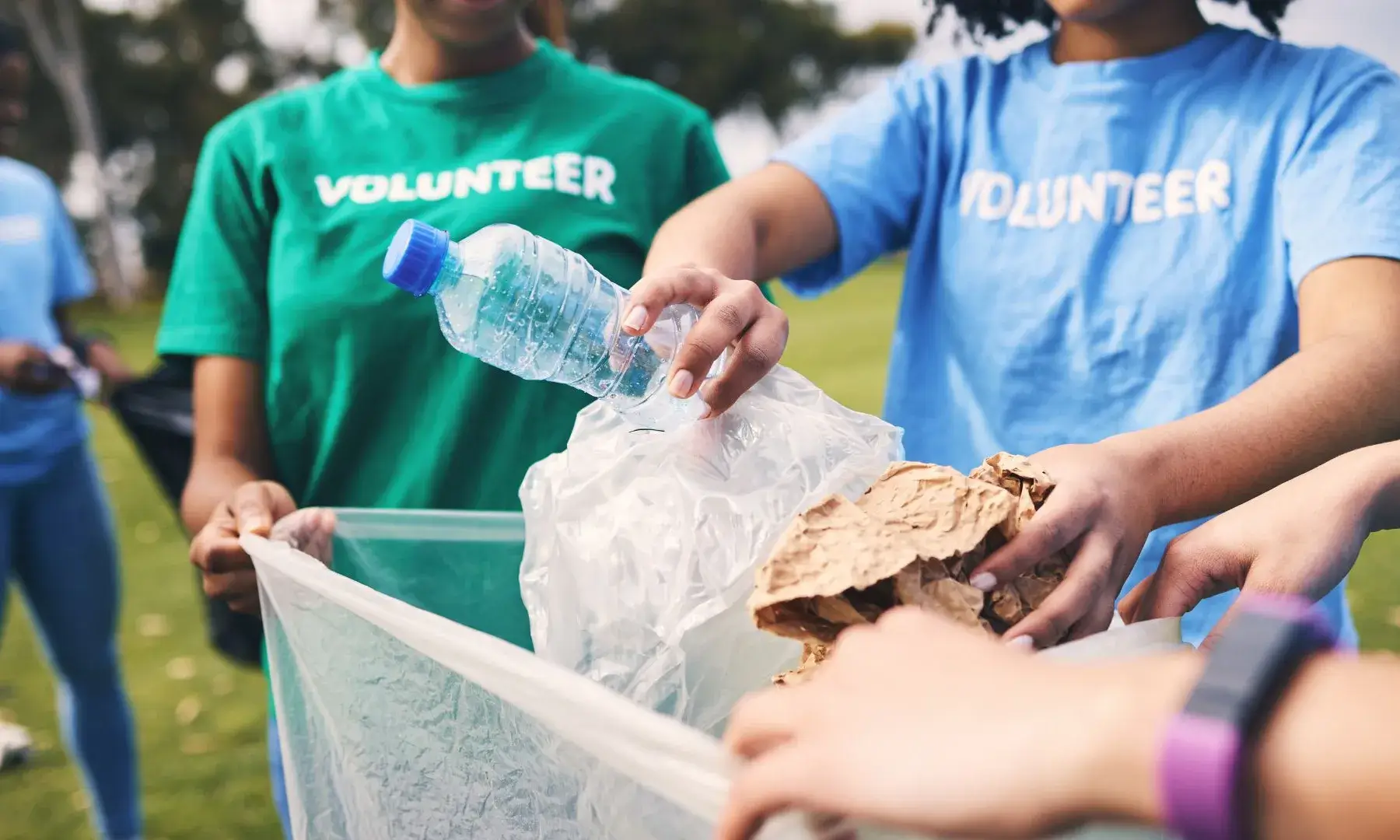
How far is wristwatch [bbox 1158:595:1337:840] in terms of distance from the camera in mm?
427

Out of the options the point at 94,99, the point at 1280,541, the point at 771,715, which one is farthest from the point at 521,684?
the point at 94,99

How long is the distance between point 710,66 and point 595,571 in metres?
29.7

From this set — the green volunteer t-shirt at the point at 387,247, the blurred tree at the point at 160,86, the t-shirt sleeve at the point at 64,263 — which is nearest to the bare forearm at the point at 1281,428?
the green volunteer t-shirt at the point at 387,247

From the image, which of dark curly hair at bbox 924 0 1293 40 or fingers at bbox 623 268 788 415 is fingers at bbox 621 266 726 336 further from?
dark curly hair at bbox 924 0 1293 40

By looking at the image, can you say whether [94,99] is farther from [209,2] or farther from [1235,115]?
[1235,115]

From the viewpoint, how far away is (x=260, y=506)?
1215 millimetres

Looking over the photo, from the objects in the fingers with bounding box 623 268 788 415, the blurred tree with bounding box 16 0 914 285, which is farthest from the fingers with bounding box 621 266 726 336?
the blurred tree with bounding box 16 0 914 285

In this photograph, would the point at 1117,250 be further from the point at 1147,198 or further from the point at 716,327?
the point at 716,327

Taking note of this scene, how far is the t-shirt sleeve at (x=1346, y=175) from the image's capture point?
3.45ft

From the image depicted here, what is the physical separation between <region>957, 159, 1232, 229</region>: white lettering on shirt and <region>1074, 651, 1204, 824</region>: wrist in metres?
0.84

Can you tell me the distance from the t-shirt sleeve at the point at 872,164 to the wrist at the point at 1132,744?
0.91 meters

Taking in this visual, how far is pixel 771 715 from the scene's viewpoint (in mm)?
566

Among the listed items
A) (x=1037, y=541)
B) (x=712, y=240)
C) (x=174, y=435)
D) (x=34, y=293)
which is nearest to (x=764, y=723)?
(x=1037, y=541)

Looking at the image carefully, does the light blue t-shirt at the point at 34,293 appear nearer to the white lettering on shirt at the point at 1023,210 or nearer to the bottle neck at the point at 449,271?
the bottle neck at the point at 449,271
